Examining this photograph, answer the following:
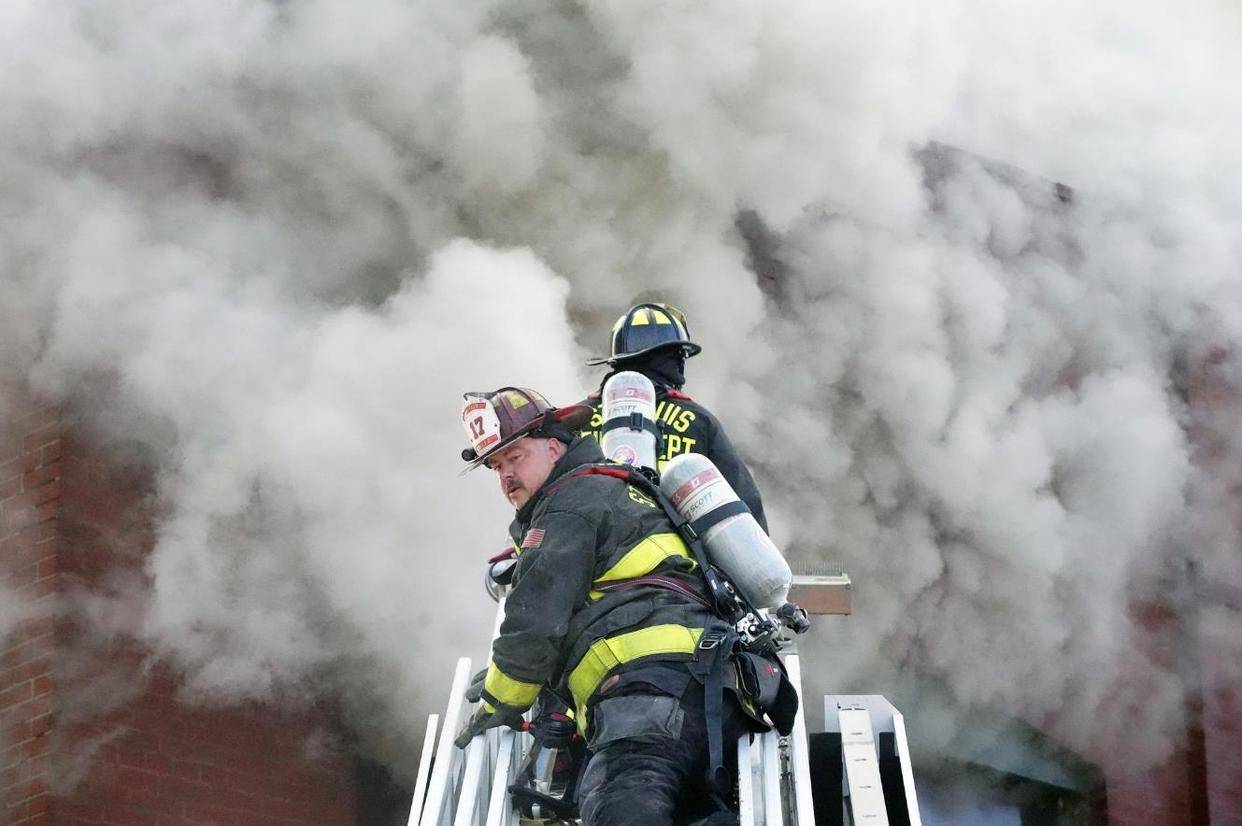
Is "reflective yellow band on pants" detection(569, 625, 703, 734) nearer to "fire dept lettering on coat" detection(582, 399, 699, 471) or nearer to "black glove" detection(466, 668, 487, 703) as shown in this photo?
"black glove" detection(466, 668, 487, 703)

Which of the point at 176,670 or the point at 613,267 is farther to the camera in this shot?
the point at 613,267

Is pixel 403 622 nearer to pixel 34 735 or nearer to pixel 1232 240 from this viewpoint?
pixel 34 735

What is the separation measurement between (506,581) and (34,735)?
7.77ft

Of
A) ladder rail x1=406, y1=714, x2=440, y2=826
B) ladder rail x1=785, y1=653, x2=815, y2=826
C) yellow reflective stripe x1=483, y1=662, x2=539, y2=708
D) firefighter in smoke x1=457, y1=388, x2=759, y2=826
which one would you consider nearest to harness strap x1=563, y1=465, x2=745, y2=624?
firefighter in smoke x1=457, y1=388, x2=759, y2=826

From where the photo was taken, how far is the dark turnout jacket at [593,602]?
3.48m

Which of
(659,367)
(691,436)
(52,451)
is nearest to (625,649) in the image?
(691,436)

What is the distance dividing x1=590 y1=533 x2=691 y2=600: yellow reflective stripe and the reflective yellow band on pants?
14 centimetres

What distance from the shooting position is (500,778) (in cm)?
365

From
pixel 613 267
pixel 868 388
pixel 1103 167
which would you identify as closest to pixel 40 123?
pixel 613 267

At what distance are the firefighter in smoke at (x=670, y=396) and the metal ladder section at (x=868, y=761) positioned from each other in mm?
569

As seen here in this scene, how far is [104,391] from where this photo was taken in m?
5.88

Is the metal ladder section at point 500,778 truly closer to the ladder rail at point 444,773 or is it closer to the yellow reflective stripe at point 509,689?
the ladder rail at point 444,773

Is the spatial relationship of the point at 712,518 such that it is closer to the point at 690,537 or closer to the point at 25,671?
the point at 690,537

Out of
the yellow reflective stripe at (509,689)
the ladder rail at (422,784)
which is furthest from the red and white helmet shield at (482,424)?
the ladder rail at (422,784)
